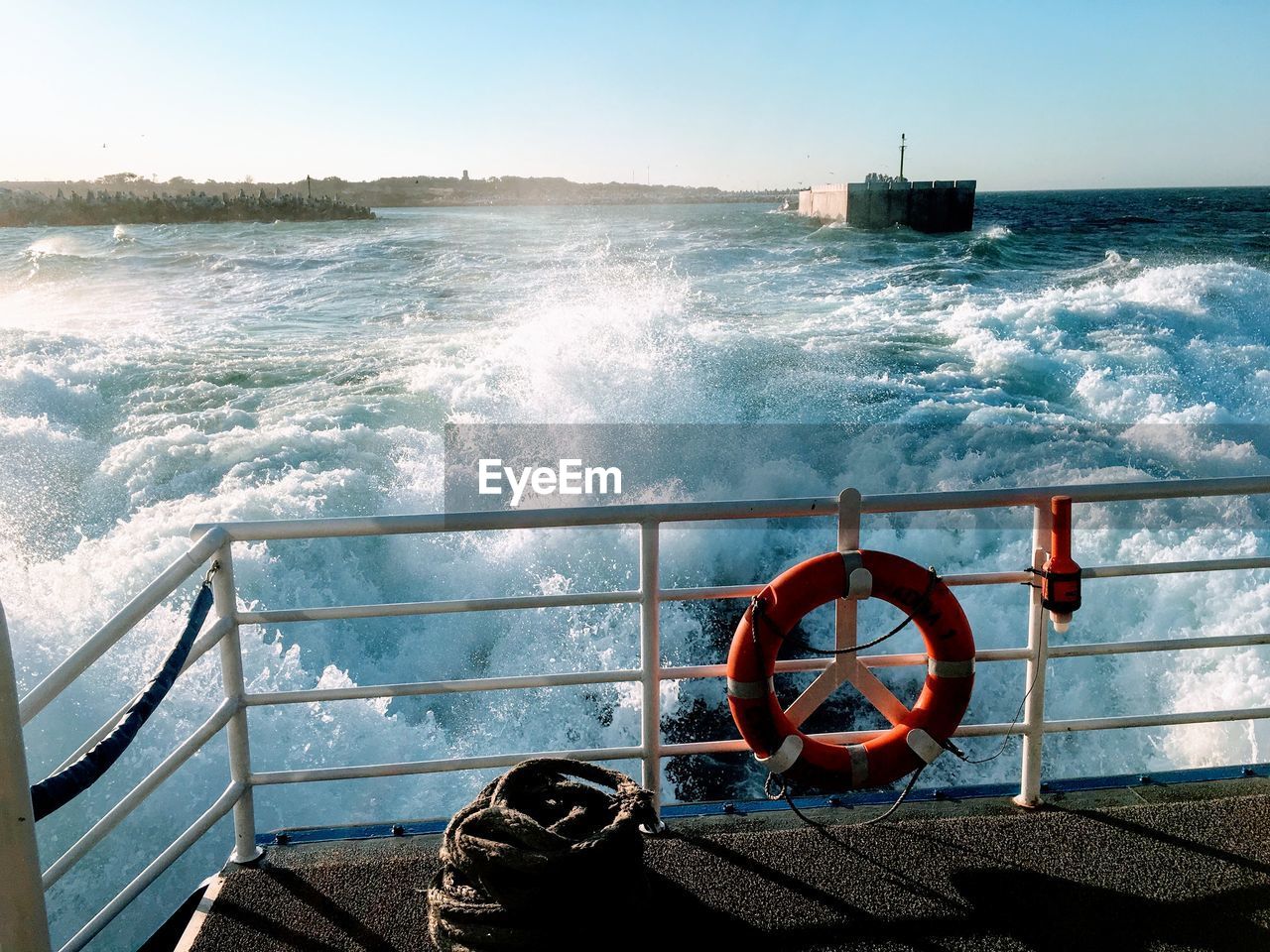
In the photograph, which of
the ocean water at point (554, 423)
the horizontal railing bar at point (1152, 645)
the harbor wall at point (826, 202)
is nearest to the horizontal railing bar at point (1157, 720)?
the horizontal railing bar at point (1152, 645)

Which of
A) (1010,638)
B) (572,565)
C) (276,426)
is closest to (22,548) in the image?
(276,426)

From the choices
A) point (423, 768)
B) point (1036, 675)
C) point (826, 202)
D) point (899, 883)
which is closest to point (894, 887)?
point (899, 883)

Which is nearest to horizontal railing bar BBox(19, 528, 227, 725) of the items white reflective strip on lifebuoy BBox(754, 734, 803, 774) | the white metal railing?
the white metal railing

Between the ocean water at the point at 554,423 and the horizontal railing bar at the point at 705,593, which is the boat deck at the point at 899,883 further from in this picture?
the ocean water at the point at 554,423

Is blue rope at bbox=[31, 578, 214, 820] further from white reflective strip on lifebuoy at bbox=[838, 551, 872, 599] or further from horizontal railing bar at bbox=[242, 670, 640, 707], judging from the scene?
white reflective strip on lifebuoy at bbox=[838, 551, 872, 599]

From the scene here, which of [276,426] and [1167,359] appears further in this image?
[1167,359]

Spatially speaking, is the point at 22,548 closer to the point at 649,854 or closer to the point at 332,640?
the point at 332,640
